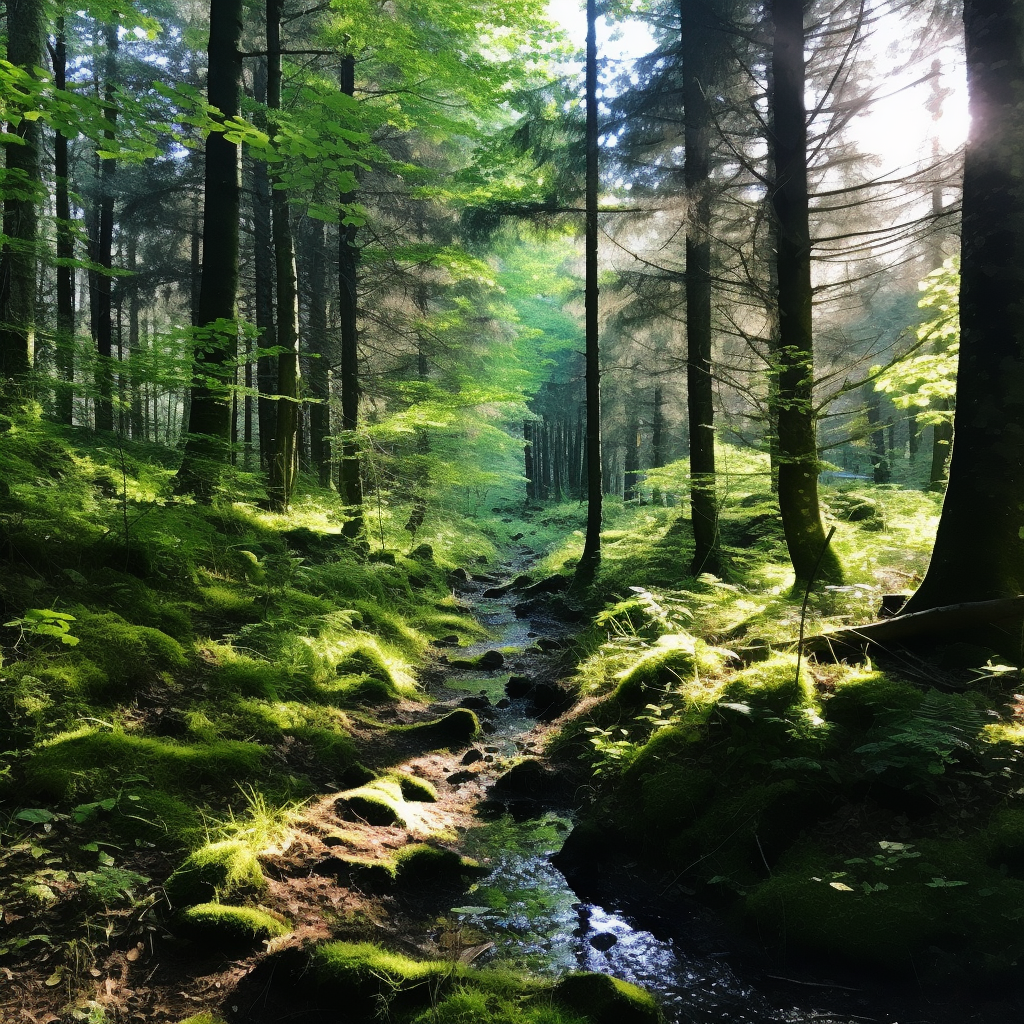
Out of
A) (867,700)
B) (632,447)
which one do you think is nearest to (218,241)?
(867,700)

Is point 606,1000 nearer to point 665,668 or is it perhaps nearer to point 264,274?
point 665,668

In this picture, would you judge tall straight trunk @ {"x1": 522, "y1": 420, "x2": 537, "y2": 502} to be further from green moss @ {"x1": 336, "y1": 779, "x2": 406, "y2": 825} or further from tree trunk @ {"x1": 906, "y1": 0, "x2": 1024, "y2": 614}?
green moss @ {"x1": 336, "y1": 779, "x2": 406, "y2": 825}

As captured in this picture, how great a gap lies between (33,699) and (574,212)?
12796 millimetres

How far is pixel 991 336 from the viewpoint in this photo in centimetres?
457

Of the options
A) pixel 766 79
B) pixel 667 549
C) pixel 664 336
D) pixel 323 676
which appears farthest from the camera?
pixel 664 336

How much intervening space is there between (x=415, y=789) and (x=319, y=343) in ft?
43.7

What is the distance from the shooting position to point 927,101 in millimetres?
7148

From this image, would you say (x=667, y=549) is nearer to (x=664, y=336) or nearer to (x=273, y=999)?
(x=664, y=336)

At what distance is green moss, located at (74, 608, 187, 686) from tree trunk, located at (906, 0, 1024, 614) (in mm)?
5849

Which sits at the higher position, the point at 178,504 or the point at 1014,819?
the point at 178,504

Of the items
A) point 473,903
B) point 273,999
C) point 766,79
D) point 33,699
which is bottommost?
point 473,903

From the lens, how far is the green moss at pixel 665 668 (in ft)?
17.6

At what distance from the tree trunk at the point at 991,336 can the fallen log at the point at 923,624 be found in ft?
0.51

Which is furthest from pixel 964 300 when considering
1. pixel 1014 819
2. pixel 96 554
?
pixel 96 554
